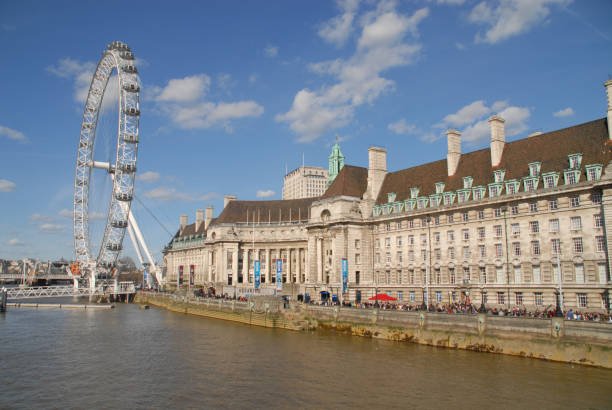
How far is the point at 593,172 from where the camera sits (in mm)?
47188

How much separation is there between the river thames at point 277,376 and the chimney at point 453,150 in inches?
1109

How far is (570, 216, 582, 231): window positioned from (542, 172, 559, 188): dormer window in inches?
153

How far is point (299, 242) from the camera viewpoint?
4545 inches

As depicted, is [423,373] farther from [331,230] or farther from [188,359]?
[331,230]

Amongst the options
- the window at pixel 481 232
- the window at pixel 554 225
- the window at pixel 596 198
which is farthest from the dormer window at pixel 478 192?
the window at pixel 596 198

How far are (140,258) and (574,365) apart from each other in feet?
371

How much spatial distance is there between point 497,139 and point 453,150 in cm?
775

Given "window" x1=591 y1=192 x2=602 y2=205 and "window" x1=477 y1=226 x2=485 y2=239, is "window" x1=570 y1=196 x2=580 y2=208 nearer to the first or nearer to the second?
"window" x1=591 y1=192 x2=602 y2=205

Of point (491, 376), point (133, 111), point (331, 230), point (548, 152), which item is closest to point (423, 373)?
point (491, 376)

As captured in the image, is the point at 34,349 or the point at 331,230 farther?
the point at 331,230

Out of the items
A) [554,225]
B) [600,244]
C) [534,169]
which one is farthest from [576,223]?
[534,169]

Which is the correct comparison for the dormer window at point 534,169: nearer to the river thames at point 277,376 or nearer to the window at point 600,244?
the window at point 600,244

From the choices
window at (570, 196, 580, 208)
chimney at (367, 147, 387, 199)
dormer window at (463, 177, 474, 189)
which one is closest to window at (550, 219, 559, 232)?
window at (570, 196, 580, 208)

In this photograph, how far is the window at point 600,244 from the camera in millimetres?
45844
